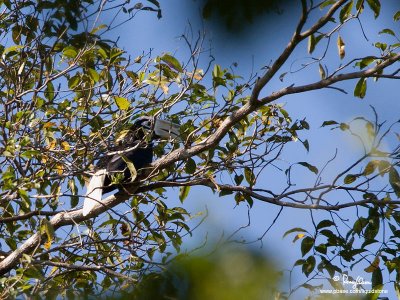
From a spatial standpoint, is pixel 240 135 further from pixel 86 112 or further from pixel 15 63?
pixel 15 63

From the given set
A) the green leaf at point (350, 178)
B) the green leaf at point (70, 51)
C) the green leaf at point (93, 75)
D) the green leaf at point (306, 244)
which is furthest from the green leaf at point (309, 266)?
the green leaf at point (70, 51)

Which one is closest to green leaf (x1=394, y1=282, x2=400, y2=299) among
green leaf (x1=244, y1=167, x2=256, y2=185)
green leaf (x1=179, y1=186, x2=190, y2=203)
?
green leaf (x1=244, y1=167, x2=256, y2=185)

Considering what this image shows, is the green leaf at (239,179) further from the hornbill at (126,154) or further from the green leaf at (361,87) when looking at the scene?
the green leaf at (361,87)

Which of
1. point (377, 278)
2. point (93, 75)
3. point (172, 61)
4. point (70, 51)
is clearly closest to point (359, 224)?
point (377, 278)

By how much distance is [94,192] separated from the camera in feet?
10.8

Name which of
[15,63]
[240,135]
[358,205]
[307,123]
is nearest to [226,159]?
[240,135]

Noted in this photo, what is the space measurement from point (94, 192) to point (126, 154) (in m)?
0.29

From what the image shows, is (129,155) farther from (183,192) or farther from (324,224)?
(324,224)

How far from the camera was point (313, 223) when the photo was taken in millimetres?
3180

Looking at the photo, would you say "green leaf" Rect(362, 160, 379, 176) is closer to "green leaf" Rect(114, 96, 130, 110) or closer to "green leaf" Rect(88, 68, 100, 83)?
"green leaf" Rect(114, 96, 130, 110)

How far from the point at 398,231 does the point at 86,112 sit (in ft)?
5.14

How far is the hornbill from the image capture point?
3.16 meters

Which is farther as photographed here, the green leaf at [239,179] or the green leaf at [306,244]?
the green leaf at [239,179]

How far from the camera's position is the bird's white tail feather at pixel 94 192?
3.14 m
